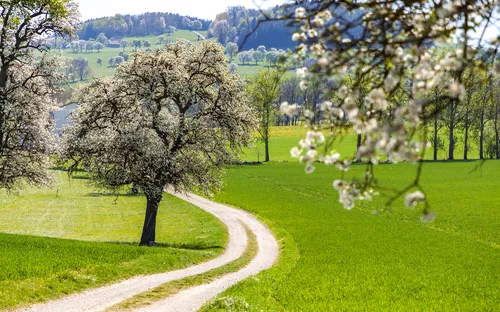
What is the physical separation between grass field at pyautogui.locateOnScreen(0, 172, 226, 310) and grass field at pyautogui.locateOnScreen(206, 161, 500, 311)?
5770mm

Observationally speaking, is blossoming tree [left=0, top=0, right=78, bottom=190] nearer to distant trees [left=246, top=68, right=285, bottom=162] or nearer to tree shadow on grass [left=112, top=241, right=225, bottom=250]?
tree shadow on grass [left=112, top=241, right=225, bottom=250]

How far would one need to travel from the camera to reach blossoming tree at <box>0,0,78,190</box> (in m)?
32.6

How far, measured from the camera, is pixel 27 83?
34.6 meters

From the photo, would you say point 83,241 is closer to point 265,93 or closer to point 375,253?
point 375,253

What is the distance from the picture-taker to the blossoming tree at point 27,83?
32562mm

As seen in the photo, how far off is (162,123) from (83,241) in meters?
8.59

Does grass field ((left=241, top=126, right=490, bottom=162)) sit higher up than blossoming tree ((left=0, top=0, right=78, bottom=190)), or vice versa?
blossoming tree ((left=0, top=0, right=78, bottom=190))

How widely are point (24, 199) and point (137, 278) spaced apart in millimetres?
45252

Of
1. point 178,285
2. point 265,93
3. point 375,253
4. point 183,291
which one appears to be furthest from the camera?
point 265,93

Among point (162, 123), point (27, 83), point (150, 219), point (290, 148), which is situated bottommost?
point (150, 219)

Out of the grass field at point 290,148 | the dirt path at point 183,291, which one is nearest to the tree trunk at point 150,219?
the dirt path at point 183,291

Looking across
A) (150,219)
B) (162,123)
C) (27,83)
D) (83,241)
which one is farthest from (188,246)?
(27,83)

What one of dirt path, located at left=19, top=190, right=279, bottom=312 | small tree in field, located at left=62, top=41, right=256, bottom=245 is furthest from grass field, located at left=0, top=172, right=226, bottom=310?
small tree in field, located at left=62, top=41, right=256, bottom=245

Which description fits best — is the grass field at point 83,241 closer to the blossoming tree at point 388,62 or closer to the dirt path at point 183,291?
the dirt path at point 183,291
